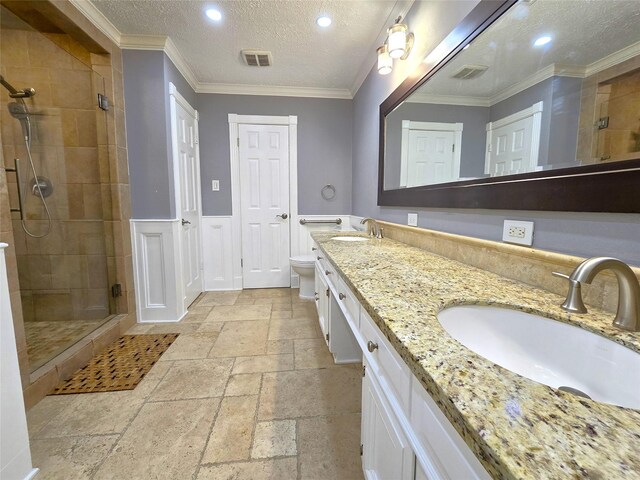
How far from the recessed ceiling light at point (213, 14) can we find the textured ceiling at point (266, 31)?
0.12 feet

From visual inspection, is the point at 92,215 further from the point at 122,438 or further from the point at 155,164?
the point at 122,438

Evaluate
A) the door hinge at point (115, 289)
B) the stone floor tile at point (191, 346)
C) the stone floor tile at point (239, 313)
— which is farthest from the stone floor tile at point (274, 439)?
the door hinge at point (115, 289)

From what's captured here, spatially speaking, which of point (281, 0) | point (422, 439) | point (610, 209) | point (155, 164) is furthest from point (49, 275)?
point (610, 209)

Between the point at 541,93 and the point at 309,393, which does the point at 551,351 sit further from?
the point at 309,393

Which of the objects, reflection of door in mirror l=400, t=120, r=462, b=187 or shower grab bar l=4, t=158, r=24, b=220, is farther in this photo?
shower grab bar l=4, t=158, r=24, b=220

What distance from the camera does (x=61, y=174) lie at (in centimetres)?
221

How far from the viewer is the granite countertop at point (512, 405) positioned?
0.29 meters

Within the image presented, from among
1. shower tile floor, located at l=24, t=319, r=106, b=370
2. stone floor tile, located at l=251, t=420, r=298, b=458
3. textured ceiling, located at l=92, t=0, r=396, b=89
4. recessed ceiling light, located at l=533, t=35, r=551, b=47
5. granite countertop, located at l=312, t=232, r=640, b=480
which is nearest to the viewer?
granite countertop, located at l=312, t=232, r=640, b=480

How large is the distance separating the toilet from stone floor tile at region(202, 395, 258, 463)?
1.54m

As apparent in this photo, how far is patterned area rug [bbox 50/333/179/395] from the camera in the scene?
1.62 metres

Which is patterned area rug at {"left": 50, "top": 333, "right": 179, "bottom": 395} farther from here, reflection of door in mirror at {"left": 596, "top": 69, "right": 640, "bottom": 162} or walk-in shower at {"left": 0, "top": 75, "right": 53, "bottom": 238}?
reflection of door in mirror at {"left": 596, "top": 69, "right": 640, "bottom": 162}

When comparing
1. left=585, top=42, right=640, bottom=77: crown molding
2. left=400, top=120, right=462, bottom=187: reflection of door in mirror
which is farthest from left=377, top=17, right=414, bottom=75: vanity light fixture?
left=585, top=42, right=640, bottom=77: crown molding

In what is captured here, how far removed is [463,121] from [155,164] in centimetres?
233

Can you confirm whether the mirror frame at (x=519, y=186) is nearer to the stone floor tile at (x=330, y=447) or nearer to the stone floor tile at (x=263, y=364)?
the stone floor tile at (x=330, y=447)
